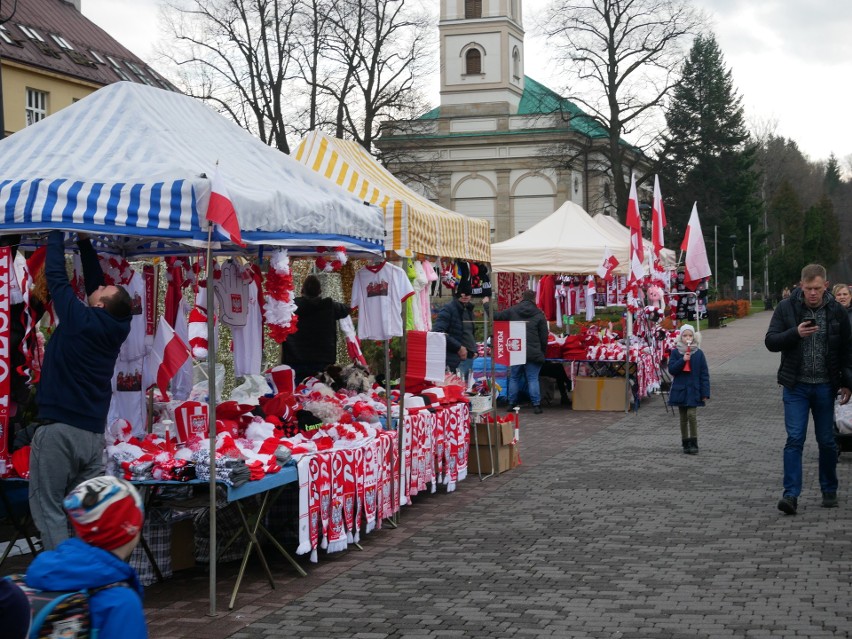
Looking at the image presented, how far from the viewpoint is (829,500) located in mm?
9891

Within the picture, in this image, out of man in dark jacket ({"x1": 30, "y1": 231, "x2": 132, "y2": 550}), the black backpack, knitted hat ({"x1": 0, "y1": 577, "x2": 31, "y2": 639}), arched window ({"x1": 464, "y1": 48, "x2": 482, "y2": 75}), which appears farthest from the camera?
arched window ({"x1": 464, "y1": 48, "x2": 482, "y2": 75})

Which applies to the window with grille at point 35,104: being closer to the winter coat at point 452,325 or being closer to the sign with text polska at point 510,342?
the winter coat at point 452,325

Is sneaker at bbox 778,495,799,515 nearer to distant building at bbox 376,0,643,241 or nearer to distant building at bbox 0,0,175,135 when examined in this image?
distant building at bbox 0,0,175,135

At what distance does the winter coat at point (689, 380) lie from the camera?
13.3m

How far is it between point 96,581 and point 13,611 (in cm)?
36

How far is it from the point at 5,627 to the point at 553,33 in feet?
141

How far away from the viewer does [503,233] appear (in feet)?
243

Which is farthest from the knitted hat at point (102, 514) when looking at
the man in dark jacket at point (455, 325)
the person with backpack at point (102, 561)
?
the man in dark jacket at point (455, 325)

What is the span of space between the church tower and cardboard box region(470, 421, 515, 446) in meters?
63.7

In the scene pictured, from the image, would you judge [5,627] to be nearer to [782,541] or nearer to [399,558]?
[399,558]

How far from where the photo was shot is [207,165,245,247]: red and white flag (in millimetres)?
6734

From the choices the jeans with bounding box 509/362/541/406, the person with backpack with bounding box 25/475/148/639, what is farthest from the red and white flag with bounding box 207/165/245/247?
the jeans with bounding box 509/362/541/406

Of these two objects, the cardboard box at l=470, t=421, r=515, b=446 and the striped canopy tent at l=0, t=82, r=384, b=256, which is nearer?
the striped canopy tent at l=0, t=82, r=384, b=256

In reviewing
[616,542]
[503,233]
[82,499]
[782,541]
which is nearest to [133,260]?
[616,542]
